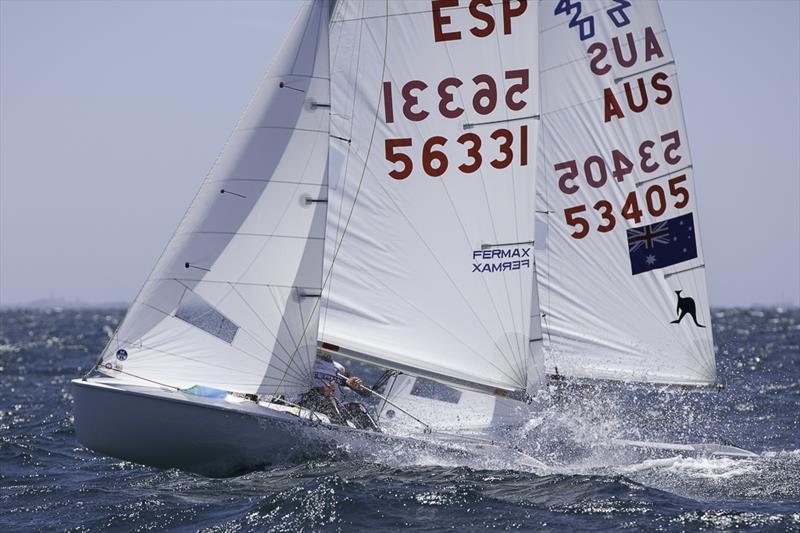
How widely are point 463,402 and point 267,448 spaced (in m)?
2.88

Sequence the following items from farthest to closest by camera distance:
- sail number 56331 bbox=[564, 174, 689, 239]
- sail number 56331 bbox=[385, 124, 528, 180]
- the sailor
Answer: sail number 56331 bbox=[564, 174, 689, 239] < sail number 56331 bbox=[385, 124, 528, 180] < the sailor

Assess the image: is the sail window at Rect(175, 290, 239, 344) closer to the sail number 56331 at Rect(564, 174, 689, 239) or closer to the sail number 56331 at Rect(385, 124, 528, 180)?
the sail number 56331 at Rect(385, 124, 528, 180)

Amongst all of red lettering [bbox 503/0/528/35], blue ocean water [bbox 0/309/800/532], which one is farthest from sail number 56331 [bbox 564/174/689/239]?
red lettering [bbox 503/0/528/35]

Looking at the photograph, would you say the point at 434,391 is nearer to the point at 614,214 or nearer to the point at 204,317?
the point at 204,317

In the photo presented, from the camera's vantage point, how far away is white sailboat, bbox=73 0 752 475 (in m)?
10.9

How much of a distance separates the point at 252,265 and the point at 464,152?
2.62 metres

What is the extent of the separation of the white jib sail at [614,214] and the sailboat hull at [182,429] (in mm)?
4565

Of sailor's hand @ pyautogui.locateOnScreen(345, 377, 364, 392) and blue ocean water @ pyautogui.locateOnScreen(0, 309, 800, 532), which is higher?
sailor's hand @ pyautogui.locateOnScreen(345, 377, 364, 392)

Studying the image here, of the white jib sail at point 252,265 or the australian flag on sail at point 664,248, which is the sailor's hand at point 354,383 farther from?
the australian flag on sail at point 664,248

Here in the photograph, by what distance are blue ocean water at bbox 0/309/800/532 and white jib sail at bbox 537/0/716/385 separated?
840 millimetres

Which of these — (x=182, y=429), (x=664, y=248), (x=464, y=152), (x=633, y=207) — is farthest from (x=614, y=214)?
(x=182, y=429)

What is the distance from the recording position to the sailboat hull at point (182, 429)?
10.4 metres

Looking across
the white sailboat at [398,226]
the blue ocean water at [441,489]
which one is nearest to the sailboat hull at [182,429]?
the white sailboat at [398,226]

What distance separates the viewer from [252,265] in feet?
35.9
